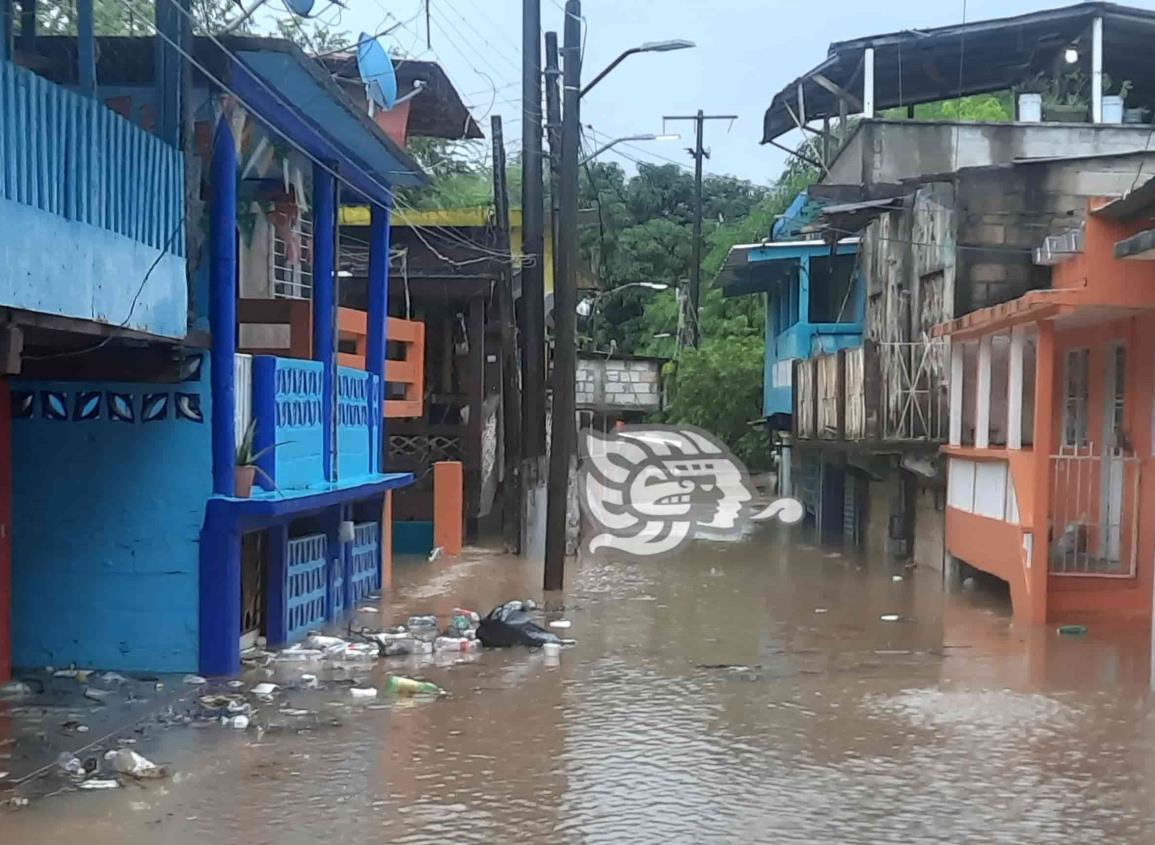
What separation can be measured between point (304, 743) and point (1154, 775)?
5.33 metres

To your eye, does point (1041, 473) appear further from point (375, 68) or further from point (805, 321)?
point (805, 321)

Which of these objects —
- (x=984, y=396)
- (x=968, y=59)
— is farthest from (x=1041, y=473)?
(x=968, y=59)

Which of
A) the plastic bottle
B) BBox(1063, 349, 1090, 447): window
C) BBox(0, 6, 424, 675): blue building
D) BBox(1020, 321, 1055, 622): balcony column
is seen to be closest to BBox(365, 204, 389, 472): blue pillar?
BBox(0, 6, 424, 675): blue building

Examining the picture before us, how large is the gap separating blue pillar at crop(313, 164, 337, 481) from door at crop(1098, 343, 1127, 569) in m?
8.31

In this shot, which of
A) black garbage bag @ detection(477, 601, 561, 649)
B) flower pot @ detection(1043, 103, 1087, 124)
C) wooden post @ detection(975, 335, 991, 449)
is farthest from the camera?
flower pot @ detection(1043, 103, 1087, 124)

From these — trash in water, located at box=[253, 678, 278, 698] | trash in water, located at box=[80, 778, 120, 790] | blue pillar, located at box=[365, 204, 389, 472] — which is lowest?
trash in water, located at box=[253, 678, 278, 698]

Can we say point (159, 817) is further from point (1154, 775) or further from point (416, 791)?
point (1154, 775)

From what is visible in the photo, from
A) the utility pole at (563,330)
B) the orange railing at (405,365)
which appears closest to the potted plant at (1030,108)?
the utility pole at (563,330)

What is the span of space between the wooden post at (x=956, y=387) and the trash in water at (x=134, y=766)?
11781 millimetres

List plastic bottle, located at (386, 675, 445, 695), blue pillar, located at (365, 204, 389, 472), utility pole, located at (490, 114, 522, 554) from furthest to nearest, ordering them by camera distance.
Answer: utility pole, located at (490, 114, 522, 554) → blue pillar, located at (365, 204, 389, 472) → plastic bottle, located at (386, 675, 445, 695)

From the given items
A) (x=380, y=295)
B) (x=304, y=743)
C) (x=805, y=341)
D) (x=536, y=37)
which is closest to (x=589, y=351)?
(x=805, y=341)

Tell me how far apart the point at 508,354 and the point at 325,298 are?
8405mm

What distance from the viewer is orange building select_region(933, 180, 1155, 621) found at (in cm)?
1315

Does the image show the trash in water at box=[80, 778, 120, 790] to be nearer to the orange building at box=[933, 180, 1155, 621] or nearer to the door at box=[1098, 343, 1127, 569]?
the orange building at box=[933, 180, 1155, 621]
